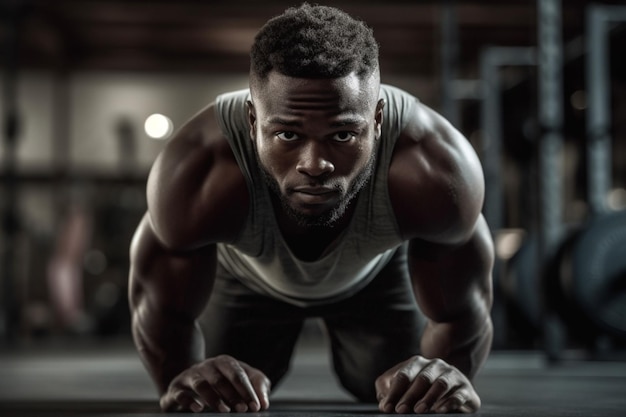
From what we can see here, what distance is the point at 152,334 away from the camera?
1.65m

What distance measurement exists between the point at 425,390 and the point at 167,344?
0.47 metres

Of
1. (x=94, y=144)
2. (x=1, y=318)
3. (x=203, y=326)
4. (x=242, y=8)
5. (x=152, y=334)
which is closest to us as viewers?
(x=152, y=334)

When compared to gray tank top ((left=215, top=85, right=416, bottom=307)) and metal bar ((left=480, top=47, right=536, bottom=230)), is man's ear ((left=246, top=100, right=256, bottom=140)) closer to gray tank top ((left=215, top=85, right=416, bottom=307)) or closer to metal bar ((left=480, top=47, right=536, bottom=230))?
gray tank top ((left=215, top=85, right=416, bottom=307))

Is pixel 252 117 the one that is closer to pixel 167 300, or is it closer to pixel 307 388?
pixel 167 300

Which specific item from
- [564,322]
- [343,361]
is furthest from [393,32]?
[343,361]

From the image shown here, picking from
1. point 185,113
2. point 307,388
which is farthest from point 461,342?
point 185,113

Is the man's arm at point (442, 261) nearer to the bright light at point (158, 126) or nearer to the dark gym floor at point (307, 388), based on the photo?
the dark gym floor at point (307, 388)

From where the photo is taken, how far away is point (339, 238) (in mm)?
1576

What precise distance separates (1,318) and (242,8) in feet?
10.7

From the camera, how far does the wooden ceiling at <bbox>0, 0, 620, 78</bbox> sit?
8.07 metres

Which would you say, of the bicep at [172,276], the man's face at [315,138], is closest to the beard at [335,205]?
the man's face at [315,138]

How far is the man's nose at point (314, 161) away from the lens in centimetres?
132

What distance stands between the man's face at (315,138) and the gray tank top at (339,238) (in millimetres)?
128

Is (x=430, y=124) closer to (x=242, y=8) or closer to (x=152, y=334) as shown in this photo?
(x=152, y=334)
